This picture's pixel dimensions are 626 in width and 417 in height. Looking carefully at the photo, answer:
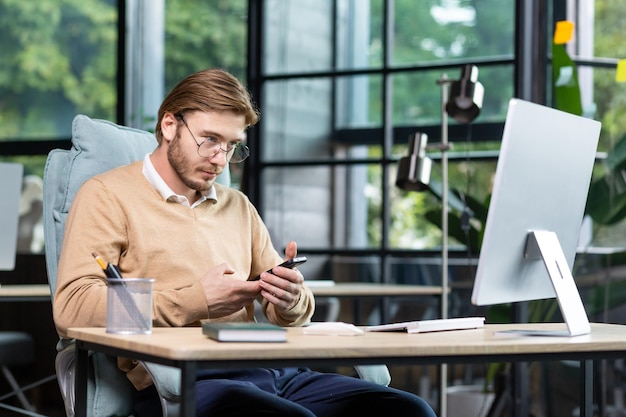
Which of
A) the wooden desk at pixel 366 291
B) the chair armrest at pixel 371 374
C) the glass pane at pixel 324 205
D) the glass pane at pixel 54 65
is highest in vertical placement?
the glass pane at pixel 54 65

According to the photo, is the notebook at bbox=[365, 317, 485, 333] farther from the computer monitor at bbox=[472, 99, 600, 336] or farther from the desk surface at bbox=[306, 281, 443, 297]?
the desk surface at bbox=[306, 281, 443, 297]

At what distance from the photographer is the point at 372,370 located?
2.20 metres

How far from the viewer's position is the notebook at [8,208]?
3658mm

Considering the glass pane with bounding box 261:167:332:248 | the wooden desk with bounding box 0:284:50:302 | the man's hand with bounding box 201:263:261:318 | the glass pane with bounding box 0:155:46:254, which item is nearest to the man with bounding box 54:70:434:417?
the man's hand with bounding box 201:263:261:318

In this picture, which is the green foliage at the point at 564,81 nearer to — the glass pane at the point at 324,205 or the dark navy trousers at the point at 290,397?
the glass pane at the point at 324,205

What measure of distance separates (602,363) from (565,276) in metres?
2.31

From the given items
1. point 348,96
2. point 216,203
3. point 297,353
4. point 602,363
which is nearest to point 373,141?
point 348,96

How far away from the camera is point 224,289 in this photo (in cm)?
189

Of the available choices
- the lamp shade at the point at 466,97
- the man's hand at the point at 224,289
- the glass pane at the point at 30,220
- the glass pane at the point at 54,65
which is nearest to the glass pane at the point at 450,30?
the lamp shade at the point at 466,97

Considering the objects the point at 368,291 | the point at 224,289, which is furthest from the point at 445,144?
the point at 224,289

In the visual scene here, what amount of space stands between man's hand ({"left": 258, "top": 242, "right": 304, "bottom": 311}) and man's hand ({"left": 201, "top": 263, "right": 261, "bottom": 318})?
2cm

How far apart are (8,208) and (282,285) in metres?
2.04

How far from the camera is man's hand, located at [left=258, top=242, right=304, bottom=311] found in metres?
1.91

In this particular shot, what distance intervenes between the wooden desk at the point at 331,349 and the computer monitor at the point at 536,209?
3.9 inches
